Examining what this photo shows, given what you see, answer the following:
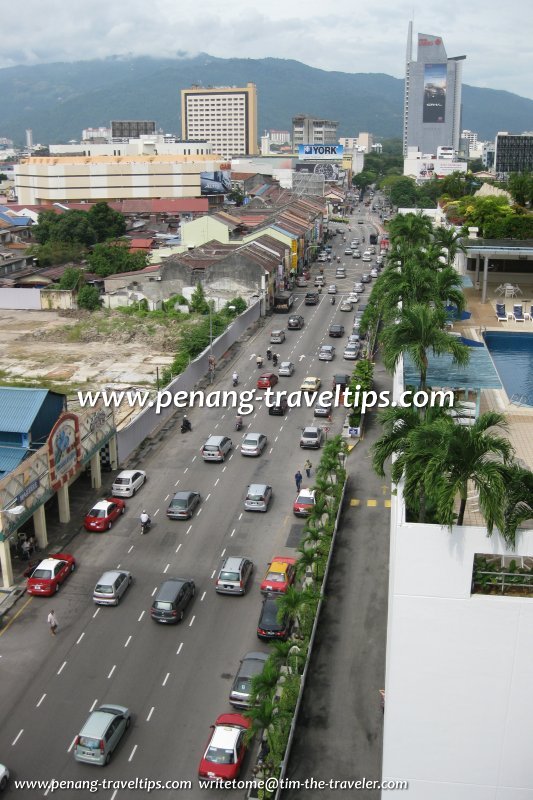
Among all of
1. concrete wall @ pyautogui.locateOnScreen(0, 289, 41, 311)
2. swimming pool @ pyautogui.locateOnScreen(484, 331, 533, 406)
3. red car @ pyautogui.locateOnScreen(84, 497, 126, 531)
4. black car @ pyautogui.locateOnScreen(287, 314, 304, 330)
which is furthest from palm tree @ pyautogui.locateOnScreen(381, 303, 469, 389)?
concrete wall @ pyautogui.locateOnScreen(0, 289, 41, 311)

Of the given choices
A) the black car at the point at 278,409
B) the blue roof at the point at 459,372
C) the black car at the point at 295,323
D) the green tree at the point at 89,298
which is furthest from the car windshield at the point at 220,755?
the green tree at the point at 89,298

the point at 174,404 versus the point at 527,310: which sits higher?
the point at 527,310

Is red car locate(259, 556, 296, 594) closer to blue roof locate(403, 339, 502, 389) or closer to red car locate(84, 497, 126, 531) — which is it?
red car locate(84, 497, 126, 531)

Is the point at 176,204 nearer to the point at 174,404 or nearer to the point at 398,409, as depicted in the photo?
the point at 174,404

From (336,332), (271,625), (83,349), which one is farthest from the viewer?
(336,332)

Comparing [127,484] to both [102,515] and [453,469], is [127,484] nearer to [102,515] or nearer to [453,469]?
[102,515]

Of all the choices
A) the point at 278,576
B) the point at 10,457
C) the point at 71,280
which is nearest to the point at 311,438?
the point at 278,576

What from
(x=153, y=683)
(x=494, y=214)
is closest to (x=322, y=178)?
(x=494, y=214)
